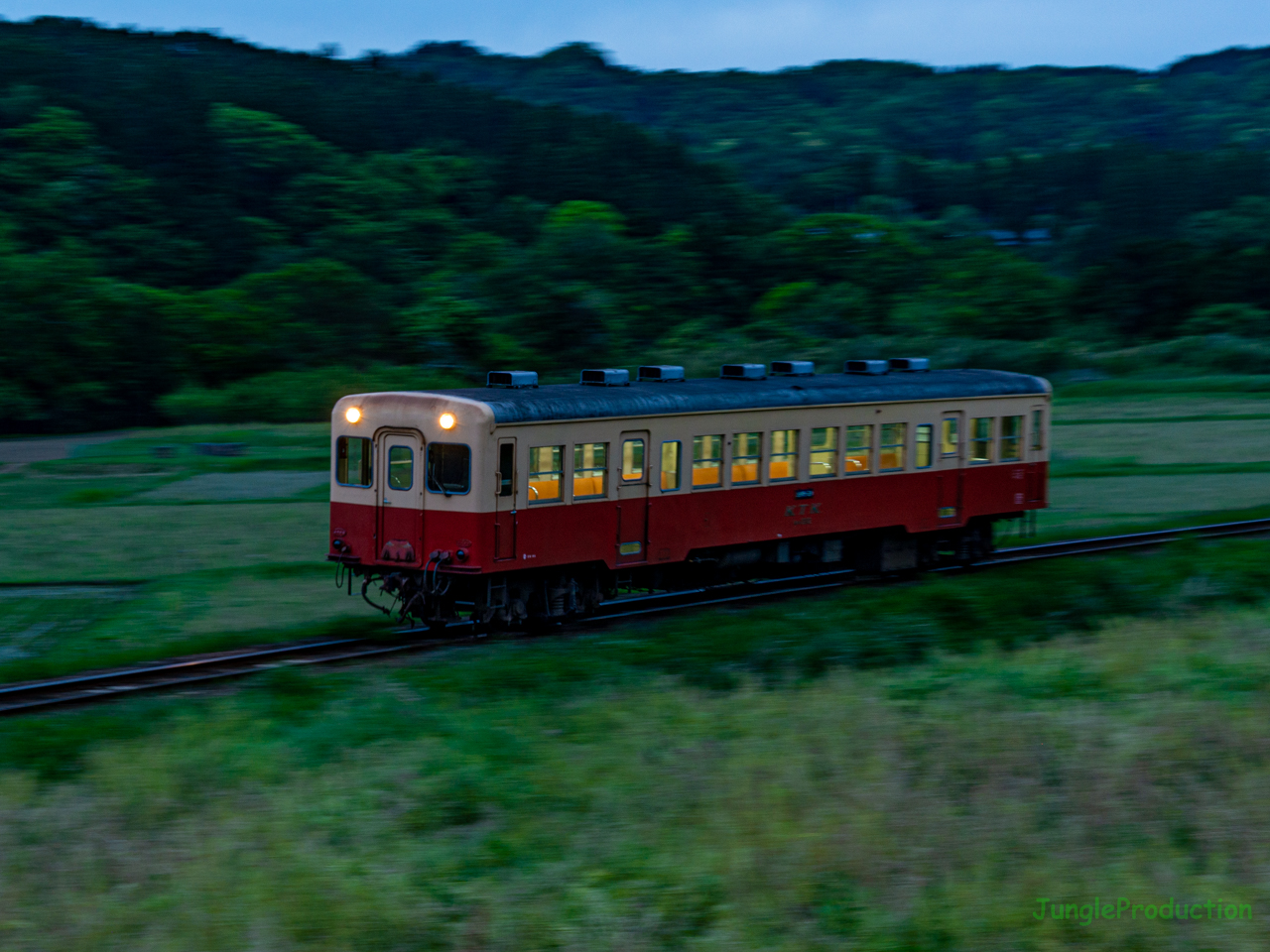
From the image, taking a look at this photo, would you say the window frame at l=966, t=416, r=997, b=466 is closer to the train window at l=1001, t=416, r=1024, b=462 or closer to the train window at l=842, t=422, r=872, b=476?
the train window at l=1001, t=416, r=1024, b=462

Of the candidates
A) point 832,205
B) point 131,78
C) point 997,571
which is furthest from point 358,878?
point 832,205

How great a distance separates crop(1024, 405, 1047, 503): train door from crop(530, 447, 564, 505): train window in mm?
9428

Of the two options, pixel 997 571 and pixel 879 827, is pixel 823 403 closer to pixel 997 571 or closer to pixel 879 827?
pixel 997 571

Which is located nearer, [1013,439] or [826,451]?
[826,451]

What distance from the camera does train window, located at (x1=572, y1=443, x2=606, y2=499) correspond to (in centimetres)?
1673

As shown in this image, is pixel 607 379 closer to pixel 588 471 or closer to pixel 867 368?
pixel 588 471

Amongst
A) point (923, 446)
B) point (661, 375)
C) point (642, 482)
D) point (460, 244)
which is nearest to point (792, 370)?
point (923, 446)

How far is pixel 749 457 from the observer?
736 inches

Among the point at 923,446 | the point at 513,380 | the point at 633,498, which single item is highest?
the point at 513,380

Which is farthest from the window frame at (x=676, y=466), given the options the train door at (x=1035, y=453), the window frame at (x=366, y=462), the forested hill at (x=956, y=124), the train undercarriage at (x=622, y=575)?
the forested hill at (x=956, y=124)

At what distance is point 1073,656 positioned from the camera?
13.9 meters

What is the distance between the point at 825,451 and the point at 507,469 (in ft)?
17.7

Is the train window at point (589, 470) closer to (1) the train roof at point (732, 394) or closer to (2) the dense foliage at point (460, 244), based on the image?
(1) the train roof at point (732, 394)

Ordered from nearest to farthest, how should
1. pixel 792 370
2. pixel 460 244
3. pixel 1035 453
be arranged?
1. pixel 792 370
2. pixel 1035 453
3. pixel 460 244
